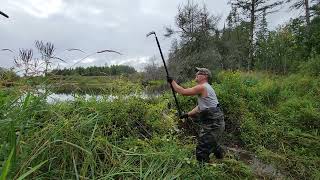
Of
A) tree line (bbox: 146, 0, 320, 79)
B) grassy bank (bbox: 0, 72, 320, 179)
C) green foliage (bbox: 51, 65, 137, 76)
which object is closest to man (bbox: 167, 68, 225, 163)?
grassy bank (bbox: 0, 72, 320, 179)

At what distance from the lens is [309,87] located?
13484 mm

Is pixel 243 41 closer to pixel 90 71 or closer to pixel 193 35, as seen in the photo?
pixel 193 35

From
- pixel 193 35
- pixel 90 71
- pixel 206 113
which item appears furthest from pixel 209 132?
pixel 193 35

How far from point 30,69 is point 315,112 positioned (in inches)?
308

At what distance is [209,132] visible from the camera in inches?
243

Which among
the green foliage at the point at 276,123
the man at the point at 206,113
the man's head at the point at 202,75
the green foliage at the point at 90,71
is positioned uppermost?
the green foliage at the point at 90,71

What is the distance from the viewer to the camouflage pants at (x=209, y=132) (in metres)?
6.05

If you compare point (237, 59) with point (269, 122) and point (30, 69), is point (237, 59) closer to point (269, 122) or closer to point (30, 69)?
point (269, 122)

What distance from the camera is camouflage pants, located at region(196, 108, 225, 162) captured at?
19.8 feet

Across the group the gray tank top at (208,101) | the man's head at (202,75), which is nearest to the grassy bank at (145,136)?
the gray tank top at (208,101)

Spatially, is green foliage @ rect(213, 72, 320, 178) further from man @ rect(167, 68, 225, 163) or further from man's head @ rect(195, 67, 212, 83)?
man's head @ rect(195, 67, 212, 83)

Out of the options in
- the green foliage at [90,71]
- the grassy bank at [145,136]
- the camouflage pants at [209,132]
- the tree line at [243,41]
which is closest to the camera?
the grassy bank at [145,136]

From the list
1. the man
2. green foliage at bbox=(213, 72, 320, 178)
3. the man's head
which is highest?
the man's head

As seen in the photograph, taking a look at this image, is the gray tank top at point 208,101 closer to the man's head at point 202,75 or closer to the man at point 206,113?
the man at point 206,113
